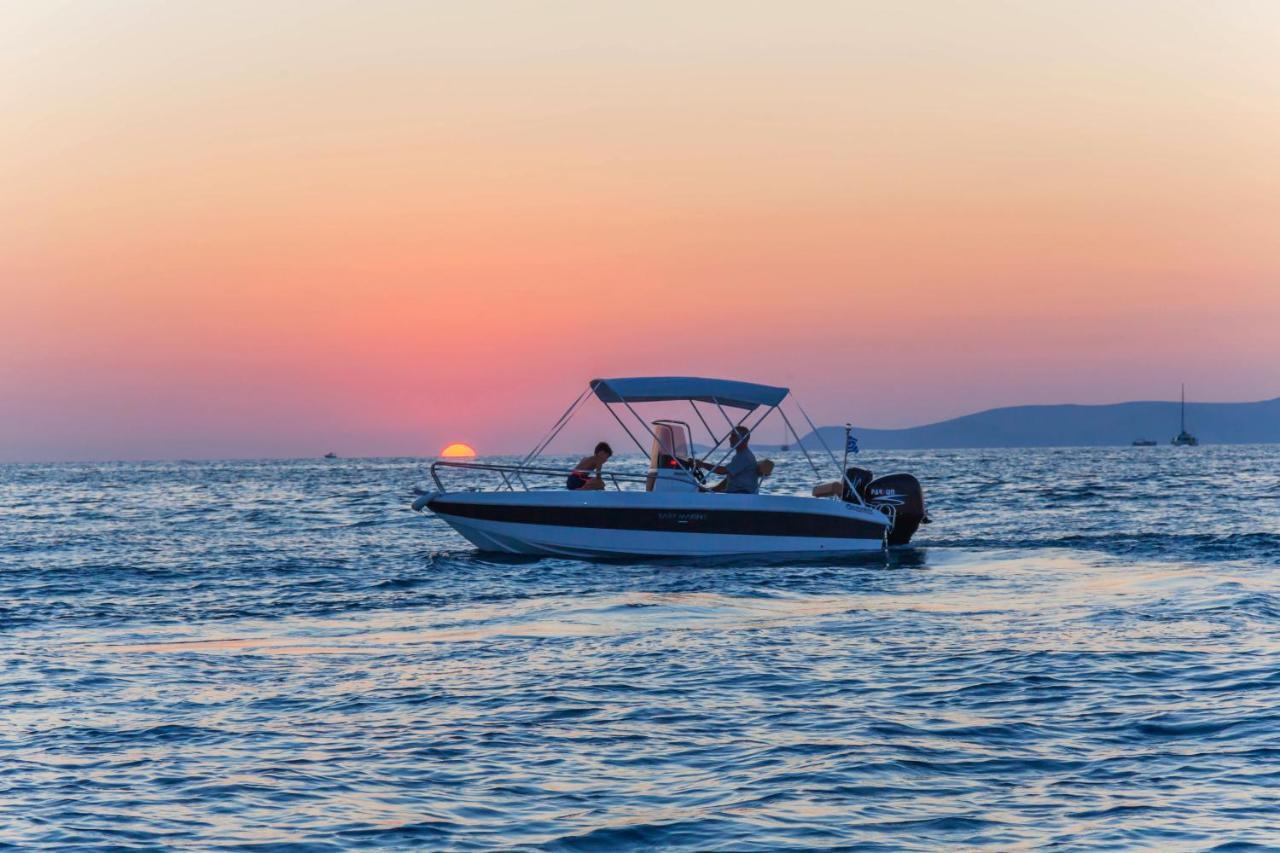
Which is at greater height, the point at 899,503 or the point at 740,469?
the point at 740,469

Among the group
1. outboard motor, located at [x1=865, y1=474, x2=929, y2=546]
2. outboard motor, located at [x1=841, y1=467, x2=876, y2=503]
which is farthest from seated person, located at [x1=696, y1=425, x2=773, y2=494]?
outboard motor, located at [x1=865, y1=474, x2=929, y2=546]

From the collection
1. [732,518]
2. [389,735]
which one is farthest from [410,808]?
[732,518]

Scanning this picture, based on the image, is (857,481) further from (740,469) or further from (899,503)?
(740,469)

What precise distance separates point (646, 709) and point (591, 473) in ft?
45.5

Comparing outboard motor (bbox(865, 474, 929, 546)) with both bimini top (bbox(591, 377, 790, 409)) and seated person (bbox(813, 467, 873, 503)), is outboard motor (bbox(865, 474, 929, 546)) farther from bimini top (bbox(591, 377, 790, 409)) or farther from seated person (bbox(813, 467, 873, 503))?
bimini top (bbox(591, 377, 790, 409))

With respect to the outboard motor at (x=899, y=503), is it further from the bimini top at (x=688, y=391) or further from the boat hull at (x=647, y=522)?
the bimini top at (x=688, y=391)

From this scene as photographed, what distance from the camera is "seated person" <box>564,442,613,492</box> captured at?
24812mm

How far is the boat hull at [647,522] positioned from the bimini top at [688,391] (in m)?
1.99

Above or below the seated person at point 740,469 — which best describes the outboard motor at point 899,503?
below

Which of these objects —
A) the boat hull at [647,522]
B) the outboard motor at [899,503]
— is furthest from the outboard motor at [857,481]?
the boat hull at [647,522]

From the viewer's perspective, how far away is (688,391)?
25.3 m

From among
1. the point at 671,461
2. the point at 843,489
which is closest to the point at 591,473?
→ the point at 671,461

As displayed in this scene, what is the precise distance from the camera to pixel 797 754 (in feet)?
31.1

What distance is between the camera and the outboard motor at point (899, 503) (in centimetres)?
2658
